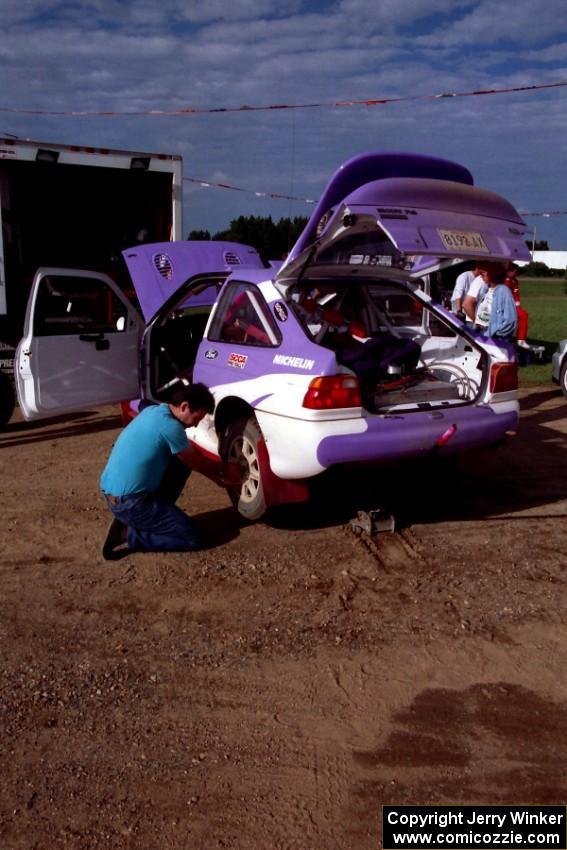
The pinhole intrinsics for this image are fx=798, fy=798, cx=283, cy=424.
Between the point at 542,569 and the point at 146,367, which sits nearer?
the point at 542,569

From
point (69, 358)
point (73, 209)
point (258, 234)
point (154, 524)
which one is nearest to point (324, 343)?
point (154, 524)

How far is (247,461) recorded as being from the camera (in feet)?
18.1

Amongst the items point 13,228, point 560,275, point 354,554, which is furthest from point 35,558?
point 560,275

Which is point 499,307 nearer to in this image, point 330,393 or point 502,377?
point 502,377

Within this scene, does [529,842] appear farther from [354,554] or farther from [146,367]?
[146,367]

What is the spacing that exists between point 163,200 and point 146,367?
5446mm

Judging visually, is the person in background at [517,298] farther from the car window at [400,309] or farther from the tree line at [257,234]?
the tree line at [257,234]

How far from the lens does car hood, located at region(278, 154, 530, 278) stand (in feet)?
15.2

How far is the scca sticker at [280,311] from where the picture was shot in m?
5.23

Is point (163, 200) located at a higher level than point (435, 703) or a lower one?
higher

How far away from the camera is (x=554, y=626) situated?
4.14 meters

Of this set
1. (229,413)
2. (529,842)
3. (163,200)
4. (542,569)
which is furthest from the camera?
(163,200)

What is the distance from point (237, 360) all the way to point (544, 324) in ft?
61.3

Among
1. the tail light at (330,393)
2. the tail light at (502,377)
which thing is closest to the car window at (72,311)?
the tail light at (330,393)
